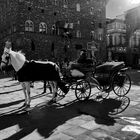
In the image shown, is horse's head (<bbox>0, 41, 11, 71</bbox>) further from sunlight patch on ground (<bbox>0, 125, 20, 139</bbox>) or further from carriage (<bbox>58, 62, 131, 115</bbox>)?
carriage (<bbox>58, 62, 131, 115</bbox>)

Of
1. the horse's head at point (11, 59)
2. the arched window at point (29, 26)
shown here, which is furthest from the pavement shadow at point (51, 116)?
the arched window at point (29, 26)

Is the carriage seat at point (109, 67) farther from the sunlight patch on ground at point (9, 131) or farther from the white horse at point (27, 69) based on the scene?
the sunlight patch on ground at point (9, 131)

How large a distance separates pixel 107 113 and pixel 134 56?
38.0 meters

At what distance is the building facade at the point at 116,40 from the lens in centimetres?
4338

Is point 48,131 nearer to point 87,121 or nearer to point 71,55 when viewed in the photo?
point 87,121

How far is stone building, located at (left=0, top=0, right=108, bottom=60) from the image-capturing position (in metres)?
30.2

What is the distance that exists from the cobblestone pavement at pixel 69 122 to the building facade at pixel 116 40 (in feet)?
121

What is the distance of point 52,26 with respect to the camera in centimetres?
3359

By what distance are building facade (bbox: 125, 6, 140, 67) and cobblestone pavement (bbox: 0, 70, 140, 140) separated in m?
34.2

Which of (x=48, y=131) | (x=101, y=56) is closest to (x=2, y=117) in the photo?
(x=48, y=131)

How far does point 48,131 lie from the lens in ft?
15.8

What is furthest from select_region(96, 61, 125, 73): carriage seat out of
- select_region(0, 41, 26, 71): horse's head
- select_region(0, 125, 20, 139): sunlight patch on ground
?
select_region(0, 125, 20, 139): sunlight patch on ground

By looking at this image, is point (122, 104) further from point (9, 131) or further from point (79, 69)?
point (9, 131)

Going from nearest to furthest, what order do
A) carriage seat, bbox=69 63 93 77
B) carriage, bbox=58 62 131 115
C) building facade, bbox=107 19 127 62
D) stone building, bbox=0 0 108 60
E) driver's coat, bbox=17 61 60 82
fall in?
driver's coat, bbox=17 61 60 82, carriage, bbox=58 62 131 115, carriage seat, bbox=69 63 93 77, stone building, bbox=0 0 108 60, building facade, bbox=107 19 127 62
